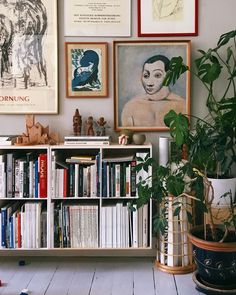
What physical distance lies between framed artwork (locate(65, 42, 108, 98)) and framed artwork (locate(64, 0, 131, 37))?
9 cm

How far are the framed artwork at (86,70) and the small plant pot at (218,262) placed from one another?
127 centimetres

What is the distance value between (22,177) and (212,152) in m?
1.26

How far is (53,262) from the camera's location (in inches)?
115

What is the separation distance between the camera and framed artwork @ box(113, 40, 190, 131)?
2.90m

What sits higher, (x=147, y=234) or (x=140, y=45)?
(x=140, y=45)

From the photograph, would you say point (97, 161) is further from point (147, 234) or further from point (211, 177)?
point (211, 177)

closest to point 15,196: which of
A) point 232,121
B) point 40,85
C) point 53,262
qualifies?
point 53,262

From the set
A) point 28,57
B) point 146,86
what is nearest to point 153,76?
point 146,86

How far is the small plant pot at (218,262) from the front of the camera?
232 centimetres

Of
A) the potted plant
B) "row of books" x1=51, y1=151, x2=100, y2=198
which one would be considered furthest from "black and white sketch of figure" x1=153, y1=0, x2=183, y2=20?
"row of books" x1=51, y1=151, x2=100, y2=198

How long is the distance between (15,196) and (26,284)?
0.58 metres

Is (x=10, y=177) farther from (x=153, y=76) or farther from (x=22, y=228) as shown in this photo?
(x=153, y=76)

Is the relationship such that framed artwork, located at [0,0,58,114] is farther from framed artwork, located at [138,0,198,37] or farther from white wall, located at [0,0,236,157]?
framed artwork, located at [138,0,198,37]

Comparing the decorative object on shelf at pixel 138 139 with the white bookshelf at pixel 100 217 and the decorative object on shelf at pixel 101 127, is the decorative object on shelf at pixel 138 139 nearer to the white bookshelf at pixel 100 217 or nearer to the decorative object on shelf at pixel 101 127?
the white bookshelf at pixel 100 217
